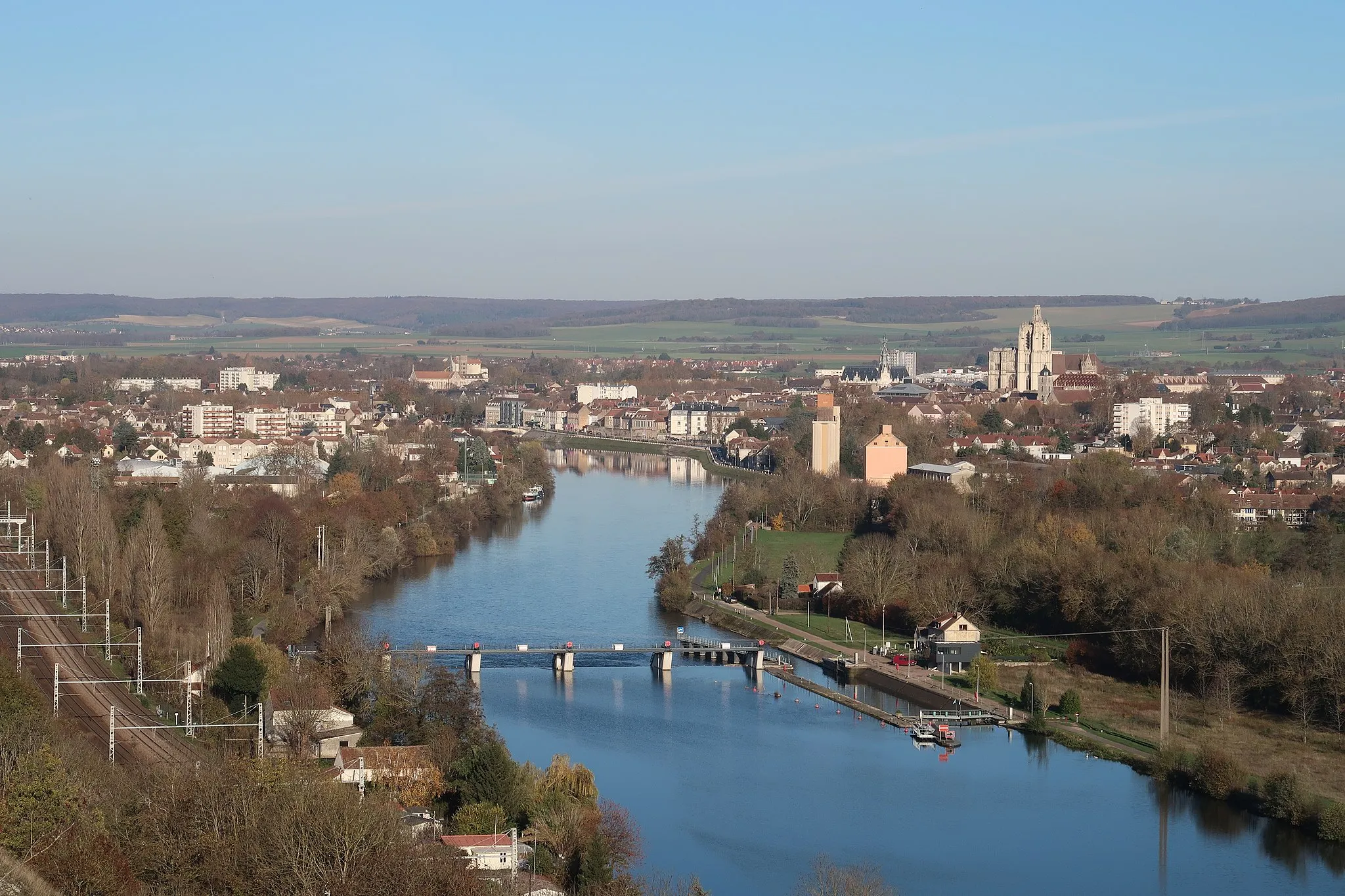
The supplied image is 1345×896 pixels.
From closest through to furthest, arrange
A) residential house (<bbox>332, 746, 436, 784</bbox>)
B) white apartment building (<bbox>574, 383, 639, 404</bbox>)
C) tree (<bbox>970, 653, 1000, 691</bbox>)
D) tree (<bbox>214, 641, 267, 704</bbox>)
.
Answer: residential house (<bbox>332, 746, 436, 784</bbox>)
tree (<bbox>214, 641, 267, 704</bbox>)
tree (<bbox>970, 653, 1000, 691</bbox>)
white apartment building (<bbox>574, 383, 639, 404</bbox>)

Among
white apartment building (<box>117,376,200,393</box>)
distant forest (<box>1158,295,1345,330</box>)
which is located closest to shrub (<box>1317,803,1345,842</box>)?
white apartment building (<box>117,376,200,393</box>)

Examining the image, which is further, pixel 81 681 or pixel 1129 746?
pixel 81 681

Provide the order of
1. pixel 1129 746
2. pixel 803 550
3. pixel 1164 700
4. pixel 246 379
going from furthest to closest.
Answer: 1. pixel 246 379
2. pixel 803 550
3. pixel 1164 700
4. pixel 1129 746

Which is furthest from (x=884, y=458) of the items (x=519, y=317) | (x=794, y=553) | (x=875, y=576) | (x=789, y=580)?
(x=519, y=317)

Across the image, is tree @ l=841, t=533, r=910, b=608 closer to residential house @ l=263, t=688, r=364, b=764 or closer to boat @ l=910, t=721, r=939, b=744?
boat @ l=910, t=721, r=939, b=744

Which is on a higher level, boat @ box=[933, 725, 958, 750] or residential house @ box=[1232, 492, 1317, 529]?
residential house @ box=[1232, 492, 1317, 529]

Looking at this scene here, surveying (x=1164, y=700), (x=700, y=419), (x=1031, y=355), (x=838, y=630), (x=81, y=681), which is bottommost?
(x=700, y=419)

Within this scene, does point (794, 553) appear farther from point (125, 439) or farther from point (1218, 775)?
point (125, 439)

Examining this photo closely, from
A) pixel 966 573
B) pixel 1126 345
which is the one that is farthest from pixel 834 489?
pixel 1126 345
